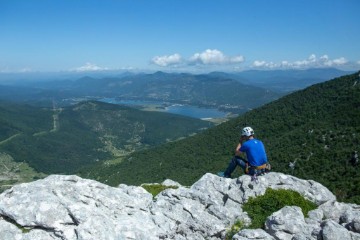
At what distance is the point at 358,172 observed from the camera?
76.1m

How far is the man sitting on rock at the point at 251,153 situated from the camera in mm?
24141

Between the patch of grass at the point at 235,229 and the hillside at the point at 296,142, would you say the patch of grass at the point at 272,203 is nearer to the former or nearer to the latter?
the patch of grass at the point at 235,229

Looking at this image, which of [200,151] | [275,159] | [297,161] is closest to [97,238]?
[297,161]

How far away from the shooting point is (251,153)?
2433 cm

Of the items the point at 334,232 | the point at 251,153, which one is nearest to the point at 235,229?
the point at 334,232

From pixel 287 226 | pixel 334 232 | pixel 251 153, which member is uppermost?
pixel 251 153

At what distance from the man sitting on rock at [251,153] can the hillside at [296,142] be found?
23.9m

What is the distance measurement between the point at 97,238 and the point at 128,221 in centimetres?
234

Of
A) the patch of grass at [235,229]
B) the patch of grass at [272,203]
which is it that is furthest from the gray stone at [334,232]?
the patch of grass at [235,229]

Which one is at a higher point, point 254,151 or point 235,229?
point 254,151

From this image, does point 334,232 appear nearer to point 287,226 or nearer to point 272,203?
point 287,226

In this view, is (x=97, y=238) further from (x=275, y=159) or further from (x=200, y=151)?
(x=200, y=151)

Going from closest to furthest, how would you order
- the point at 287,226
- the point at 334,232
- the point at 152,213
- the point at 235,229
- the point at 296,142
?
the point at 334,232 → the point at 287,226 → the point at 235,229 → the point at 152,213 → the point at 296,142

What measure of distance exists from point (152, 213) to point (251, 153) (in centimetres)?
786
